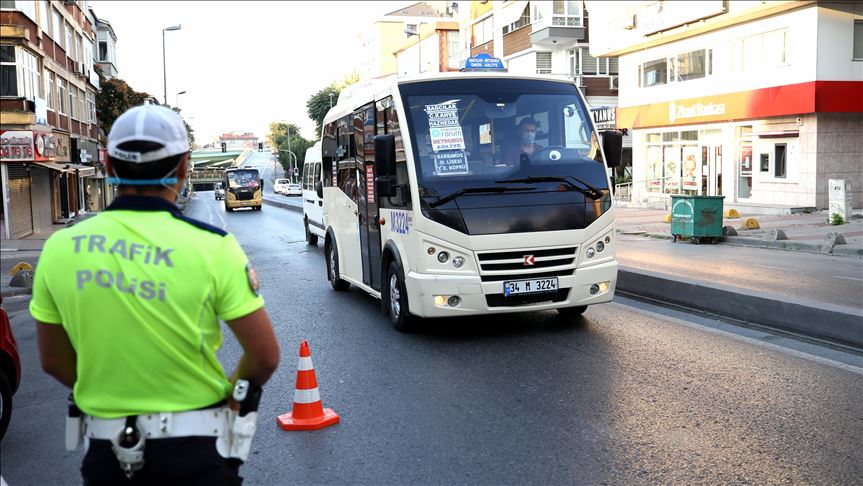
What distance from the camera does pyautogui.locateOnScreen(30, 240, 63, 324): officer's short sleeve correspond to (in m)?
2.35

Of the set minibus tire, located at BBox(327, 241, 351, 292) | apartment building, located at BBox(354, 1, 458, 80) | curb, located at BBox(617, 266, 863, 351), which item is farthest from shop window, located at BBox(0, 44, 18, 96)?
apartment building, located at BBox(354, 1, 458, 80)

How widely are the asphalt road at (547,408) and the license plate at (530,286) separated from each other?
495 mm

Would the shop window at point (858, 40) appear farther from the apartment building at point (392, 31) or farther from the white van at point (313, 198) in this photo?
the apartment building at point (392, 31)

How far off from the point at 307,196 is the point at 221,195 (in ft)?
212

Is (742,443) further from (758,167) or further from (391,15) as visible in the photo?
(391,15)

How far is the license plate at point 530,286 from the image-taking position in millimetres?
8031

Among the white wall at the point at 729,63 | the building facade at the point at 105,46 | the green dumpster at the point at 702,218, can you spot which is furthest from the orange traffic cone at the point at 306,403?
the building facade at the point at 105,46

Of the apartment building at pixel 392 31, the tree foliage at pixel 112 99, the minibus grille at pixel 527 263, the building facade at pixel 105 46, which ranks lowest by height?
the minibus grille at pixel 527 263

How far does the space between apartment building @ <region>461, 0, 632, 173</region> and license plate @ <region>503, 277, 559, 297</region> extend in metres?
34.1

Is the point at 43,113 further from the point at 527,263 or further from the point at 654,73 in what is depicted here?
A: the point at 527,263

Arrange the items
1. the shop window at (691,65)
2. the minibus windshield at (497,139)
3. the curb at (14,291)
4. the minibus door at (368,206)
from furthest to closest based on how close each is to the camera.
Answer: the shop window at (691,65), the curb at (14,291), the minibus door at (368,206), the minibus windshield at (497,139)

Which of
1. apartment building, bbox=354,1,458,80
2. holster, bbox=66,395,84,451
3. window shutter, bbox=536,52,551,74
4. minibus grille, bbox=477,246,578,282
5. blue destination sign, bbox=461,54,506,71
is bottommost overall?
minibus grille, bbox=477,246,578,282

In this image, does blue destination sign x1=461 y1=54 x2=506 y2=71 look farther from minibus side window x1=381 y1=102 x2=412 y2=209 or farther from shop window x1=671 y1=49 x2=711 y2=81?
shop window x1=671 y1=49 x2=711 y2=81

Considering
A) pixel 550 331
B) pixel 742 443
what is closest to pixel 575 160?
pixel 550 331
